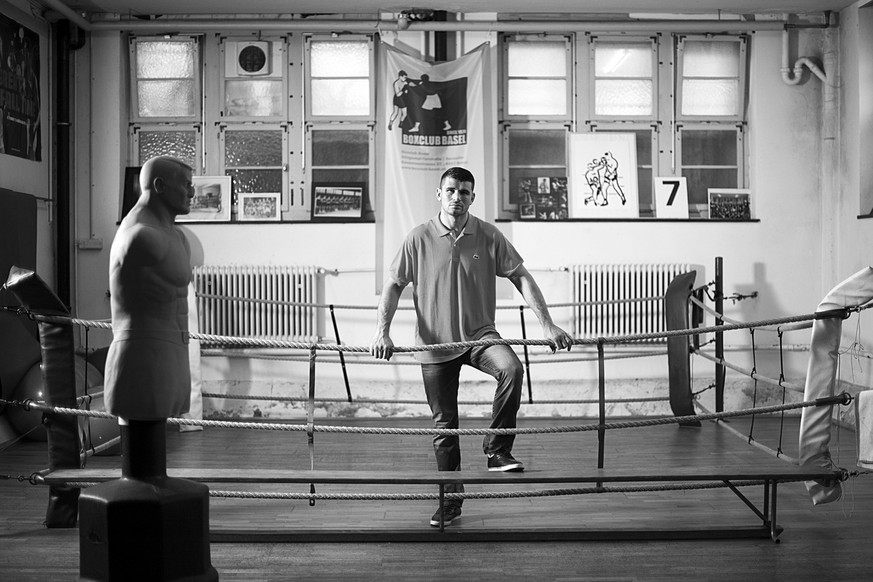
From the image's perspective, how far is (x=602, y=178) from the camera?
25.0 feet

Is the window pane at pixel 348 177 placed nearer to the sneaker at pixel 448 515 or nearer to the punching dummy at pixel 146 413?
the sneaker at pixel 448 515

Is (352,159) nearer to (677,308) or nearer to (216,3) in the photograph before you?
(216,3)

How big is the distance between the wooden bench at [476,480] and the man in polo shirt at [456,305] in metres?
0.28

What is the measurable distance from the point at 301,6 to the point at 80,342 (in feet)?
10.7

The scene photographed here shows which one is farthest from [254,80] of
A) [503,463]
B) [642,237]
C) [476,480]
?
[476,480]

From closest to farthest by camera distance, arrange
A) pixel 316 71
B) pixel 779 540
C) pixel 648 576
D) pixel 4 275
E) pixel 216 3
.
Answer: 1. pixel 648 576
2. pixel 779 540
3. pixel 4 275
4. pixel 216 3
5. pixel 316 71

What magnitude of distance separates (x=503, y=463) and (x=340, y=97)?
4508mm

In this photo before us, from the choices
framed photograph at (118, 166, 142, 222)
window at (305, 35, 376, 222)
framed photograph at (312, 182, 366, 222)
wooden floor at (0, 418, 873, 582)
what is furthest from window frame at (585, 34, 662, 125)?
framed photograph at (118, 166, 142, 222)

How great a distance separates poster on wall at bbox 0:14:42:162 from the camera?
659 cm

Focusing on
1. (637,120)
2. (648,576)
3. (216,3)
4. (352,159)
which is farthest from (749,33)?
(648,576)

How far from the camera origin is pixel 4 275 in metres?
6.28

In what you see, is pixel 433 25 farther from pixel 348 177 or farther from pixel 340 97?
pixel 348 177

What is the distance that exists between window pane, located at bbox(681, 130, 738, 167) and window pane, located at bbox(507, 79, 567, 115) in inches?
43.1

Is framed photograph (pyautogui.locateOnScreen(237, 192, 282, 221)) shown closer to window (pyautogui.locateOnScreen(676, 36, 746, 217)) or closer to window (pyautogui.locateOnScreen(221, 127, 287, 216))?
window (pyautogui.locateOnScreen(221, 127, 287, 216))
